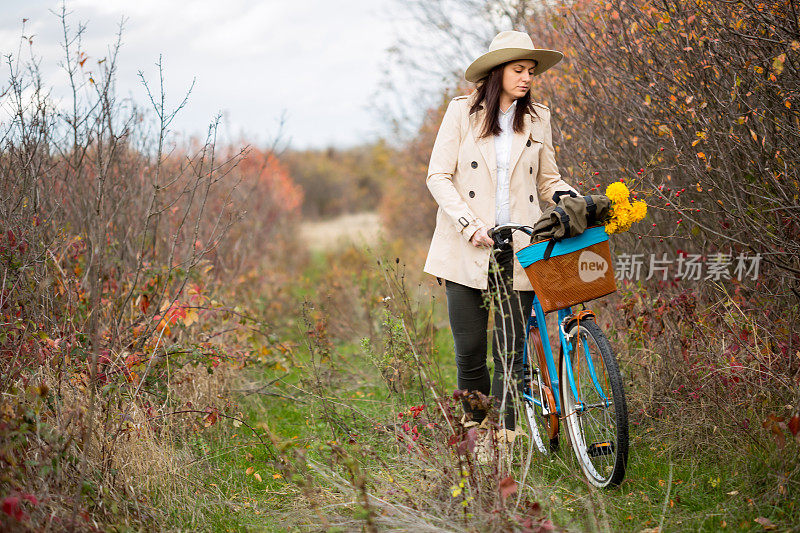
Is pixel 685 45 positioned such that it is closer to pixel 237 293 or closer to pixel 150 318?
pixel 150 318

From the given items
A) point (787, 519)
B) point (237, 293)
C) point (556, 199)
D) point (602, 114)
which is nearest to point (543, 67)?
point (556, 199)

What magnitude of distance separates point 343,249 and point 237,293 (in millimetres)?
5254

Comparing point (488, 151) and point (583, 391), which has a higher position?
point (488, 151)

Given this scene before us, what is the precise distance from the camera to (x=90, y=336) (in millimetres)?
3156

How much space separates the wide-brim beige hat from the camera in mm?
3180

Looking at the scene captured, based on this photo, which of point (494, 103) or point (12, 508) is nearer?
point (12, 508)

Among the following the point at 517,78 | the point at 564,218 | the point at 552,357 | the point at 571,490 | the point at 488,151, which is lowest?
the point at 571,490

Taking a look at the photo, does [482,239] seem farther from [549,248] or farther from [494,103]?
[494,103]

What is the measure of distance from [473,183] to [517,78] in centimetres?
53

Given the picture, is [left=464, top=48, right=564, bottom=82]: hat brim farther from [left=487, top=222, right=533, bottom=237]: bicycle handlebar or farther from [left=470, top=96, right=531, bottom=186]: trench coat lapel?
[left=487, top=222, right=533, bottom=237]: bicycle handlebar

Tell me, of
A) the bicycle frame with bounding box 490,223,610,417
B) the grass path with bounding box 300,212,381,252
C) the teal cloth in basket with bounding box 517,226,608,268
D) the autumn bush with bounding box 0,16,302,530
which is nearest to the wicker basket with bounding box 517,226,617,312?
the teal cloth in basket with bounding box 517,226,608,268

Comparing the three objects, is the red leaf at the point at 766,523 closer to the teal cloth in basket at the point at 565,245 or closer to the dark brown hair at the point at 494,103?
the teal cloth in basket at the point at 565,245

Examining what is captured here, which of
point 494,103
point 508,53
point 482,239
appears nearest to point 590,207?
point 482,239

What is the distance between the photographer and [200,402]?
4129 millimetres
